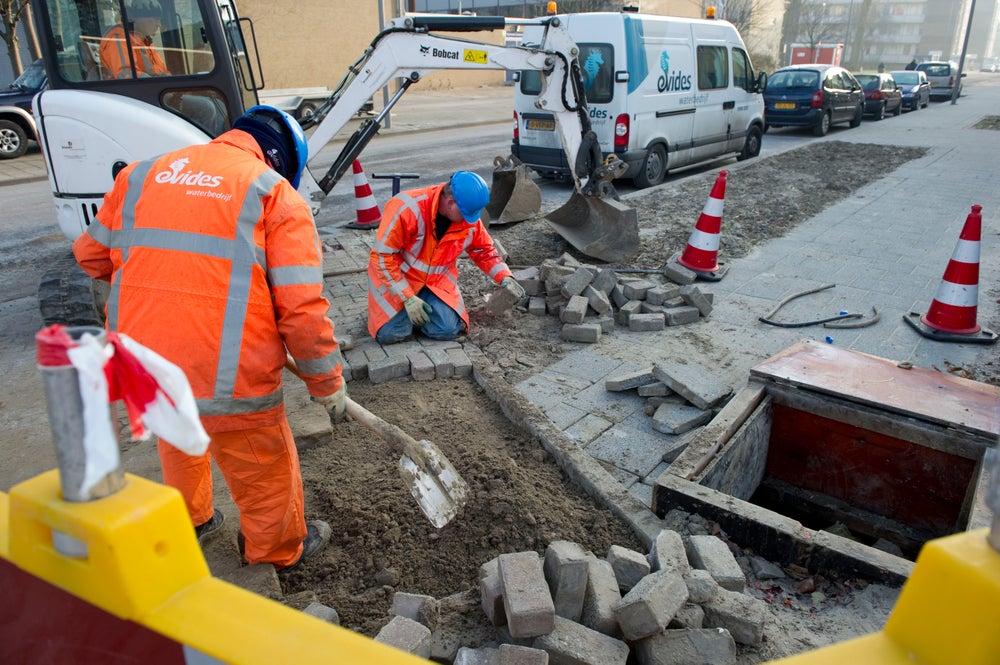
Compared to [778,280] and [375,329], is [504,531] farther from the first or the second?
[778,280]

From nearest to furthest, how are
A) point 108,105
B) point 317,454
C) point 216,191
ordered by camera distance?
point 216,191 < point 317,454 < point 108,105

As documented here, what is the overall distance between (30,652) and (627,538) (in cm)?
235

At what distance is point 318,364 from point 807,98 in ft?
60.0

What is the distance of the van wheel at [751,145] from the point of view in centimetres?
1370

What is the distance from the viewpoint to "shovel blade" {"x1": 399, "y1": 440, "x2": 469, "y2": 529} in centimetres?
290

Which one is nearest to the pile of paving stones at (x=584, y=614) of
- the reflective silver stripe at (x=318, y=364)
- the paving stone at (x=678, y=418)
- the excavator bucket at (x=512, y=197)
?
the reflective silver stripe at (x=318, y=364)

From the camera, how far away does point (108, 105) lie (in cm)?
506

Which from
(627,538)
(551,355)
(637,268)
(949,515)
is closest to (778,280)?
(637,268)

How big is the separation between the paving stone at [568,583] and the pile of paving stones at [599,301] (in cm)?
313

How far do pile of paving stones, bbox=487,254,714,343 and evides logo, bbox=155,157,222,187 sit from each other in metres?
3.29

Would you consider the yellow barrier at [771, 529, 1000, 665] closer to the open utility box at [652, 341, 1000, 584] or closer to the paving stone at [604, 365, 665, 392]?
the open utility box at [652, 341, 1000, 584]

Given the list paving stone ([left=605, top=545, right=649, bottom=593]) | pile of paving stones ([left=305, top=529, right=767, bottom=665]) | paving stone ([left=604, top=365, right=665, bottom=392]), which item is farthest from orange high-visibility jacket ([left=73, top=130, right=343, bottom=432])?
paving stone ([left=604, top=365, right=665, bottom=392])

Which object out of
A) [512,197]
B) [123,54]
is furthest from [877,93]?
[123,54]

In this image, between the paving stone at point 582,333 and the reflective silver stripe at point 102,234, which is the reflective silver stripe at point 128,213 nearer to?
the reflective silver stripe at point 102,234
